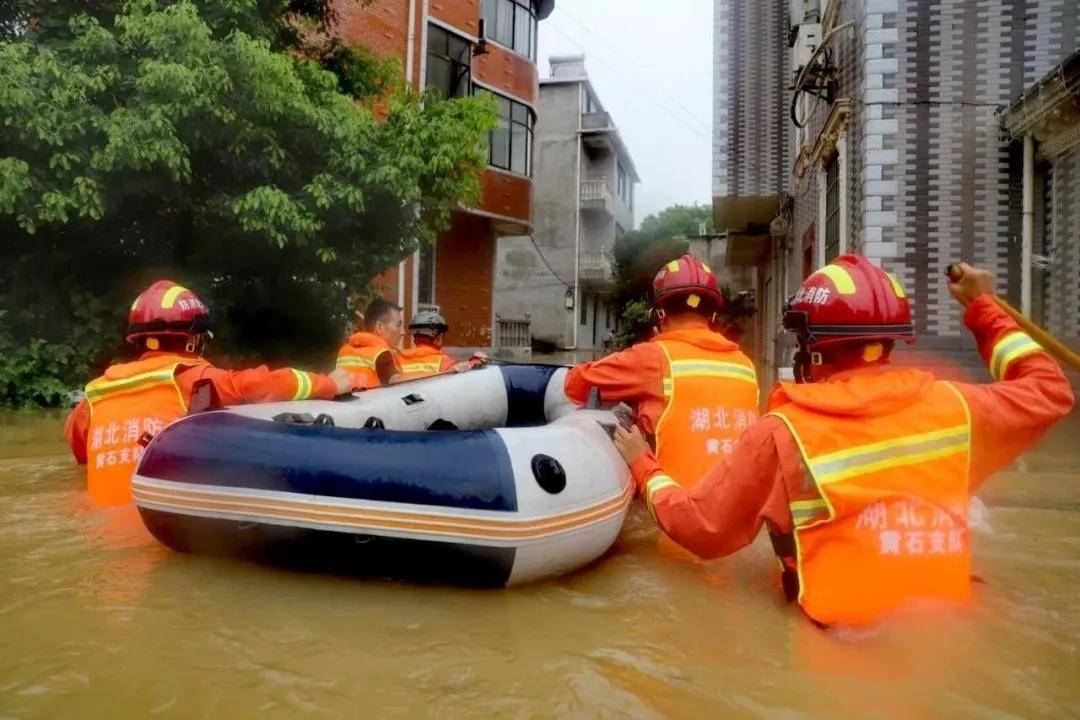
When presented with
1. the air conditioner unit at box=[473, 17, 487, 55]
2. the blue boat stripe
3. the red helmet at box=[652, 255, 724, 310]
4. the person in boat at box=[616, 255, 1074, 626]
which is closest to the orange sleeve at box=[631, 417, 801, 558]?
the person in boat at box=[616, 255, 1074, 626]

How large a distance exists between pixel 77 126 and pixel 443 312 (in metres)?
10.2

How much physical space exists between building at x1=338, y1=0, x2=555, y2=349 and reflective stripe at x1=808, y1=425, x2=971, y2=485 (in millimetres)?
12694

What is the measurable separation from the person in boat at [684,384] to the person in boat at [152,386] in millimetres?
1444

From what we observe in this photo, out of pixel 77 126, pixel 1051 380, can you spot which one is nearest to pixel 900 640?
pixel 1051 380

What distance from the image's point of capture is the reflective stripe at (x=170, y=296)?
11.9 ft

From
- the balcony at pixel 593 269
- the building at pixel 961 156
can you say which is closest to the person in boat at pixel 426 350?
the building at pixel 961 156

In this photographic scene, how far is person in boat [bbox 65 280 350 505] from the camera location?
351 centimetres

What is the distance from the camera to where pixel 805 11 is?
1023cm

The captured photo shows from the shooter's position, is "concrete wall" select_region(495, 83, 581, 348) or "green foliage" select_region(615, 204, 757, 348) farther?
"concrete wall" select_region(495, 83, 581, 348)

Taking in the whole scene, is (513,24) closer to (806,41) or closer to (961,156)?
(806,41)

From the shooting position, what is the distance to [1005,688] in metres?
2.10

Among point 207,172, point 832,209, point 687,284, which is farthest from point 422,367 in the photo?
point 832,209

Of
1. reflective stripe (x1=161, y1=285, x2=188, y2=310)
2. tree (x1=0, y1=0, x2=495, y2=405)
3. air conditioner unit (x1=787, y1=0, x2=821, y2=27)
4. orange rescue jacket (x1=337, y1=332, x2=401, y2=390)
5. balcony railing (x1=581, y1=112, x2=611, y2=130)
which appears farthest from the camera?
balcony railing (x1=581, y1=112, x2=611, y2=130)

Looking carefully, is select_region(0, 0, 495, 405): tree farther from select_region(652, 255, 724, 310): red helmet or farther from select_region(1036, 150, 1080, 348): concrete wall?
select_region(1036, 150, 1080, 348): concrete wall
